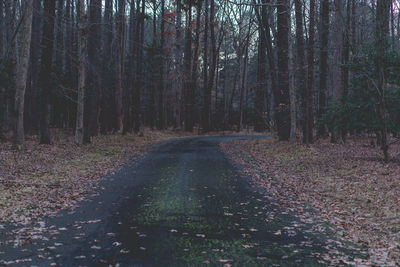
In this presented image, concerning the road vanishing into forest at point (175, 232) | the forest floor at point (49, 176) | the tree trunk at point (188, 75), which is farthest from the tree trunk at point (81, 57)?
the tree trunk at point (188, 75)

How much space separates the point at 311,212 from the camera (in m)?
8.47

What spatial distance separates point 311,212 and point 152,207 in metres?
3.37

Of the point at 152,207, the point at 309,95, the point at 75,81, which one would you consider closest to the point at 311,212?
the point at 152,207

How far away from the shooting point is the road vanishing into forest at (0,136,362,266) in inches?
215

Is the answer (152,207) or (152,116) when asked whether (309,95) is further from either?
(152,116)

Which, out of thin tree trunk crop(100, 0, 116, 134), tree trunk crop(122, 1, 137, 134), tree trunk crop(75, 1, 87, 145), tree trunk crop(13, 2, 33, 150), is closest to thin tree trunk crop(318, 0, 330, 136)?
tree trunk crop(122, 1, 137, 134)

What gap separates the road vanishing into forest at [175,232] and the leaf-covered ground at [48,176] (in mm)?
729

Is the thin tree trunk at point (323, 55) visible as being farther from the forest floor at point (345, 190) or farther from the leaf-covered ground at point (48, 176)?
the leaf-covered ground at point (48, 176)

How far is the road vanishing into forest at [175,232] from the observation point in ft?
18.0

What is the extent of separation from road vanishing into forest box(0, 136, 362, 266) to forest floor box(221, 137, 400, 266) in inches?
26.4

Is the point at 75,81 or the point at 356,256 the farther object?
the point at 75,81

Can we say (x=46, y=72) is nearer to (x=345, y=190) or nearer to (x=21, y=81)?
(x=21, y=81)

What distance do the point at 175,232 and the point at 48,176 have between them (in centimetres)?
724

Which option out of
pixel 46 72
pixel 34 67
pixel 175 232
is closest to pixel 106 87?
pixel 34 67
